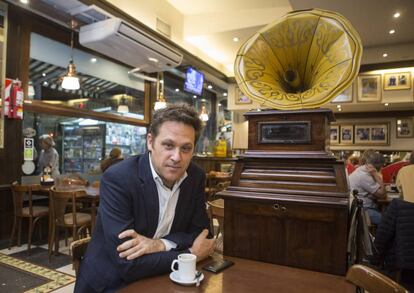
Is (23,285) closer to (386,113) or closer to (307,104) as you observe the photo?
(307,104)

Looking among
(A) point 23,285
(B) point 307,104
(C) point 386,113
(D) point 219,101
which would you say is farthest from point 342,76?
(D) point 219,101

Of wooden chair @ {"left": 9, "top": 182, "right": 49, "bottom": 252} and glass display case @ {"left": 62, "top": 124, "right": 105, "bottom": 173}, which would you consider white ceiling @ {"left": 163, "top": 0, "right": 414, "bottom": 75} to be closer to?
glass display case @ {"left": 62, "top": 124, "right": 105, "bottom": 173}

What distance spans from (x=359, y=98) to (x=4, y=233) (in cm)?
663

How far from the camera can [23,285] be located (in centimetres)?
296

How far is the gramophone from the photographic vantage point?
4.09ft

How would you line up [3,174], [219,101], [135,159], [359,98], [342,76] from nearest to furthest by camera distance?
[342,76]
[135,159]
[3,174]
[359,98]
[219,101]

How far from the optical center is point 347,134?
7.59 metres

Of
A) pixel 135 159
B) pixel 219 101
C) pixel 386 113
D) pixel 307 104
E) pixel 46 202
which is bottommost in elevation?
pixel 46 202

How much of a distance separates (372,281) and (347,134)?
285 inches

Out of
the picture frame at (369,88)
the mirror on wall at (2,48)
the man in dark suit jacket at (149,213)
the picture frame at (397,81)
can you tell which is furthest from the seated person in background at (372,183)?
the mirror on wall at (2,48)

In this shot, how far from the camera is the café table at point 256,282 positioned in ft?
3.36

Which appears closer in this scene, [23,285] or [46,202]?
[23,285]

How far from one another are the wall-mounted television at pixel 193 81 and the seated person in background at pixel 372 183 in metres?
3.93

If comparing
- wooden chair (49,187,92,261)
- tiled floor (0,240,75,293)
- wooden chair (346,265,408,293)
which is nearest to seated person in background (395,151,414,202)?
wooden chair (346,265,408,293)
